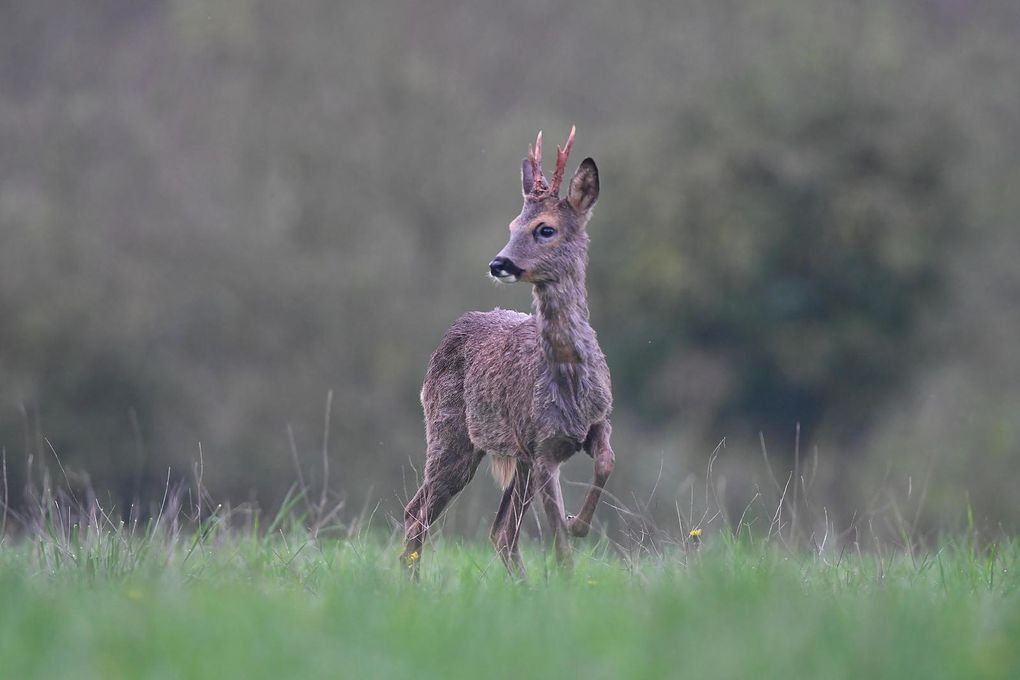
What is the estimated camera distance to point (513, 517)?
27.8 ft

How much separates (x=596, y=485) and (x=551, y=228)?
1.44 metres

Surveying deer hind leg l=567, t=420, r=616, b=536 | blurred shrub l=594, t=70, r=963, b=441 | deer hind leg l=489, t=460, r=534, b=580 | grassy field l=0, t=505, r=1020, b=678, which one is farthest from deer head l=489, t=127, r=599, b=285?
blurred shrub l=594, t=70, r=963, b=441

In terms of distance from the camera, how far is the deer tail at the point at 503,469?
875 centimetres

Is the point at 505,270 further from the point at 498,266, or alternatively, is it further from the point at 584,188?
the point at 584,188

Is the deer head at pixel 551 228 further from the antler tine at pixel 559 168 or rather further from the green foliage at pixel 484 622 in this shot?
the green foliage at pixel 484 622

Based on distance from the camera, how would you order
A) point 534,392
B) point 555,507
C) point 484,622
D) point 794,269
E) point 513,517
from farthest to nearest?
point 794,269, point 513,517, point 534,392, point 555,507, point 484,622

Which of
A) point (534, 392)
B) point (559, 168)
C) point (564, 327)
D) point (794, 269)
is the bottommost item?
point (794, 269)

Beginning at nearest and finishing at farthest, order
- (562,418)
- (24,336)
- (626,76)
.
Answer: (562,418) < (24,336) < (626,76)

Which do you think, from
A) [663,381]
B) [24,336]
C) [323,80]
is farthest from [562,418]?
[323,80]

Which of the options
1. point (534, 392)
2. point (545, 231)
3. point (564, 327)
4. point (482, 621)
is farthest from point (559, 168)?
point (482, 621)

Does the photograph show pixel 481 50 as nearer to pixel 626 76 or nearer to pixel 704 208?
pixel 626 76

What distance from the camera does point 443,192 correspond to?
34.6m

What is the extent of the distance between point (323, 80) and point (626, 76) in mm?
8715

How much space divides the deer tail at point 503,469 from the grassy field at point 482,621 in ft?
5.50
